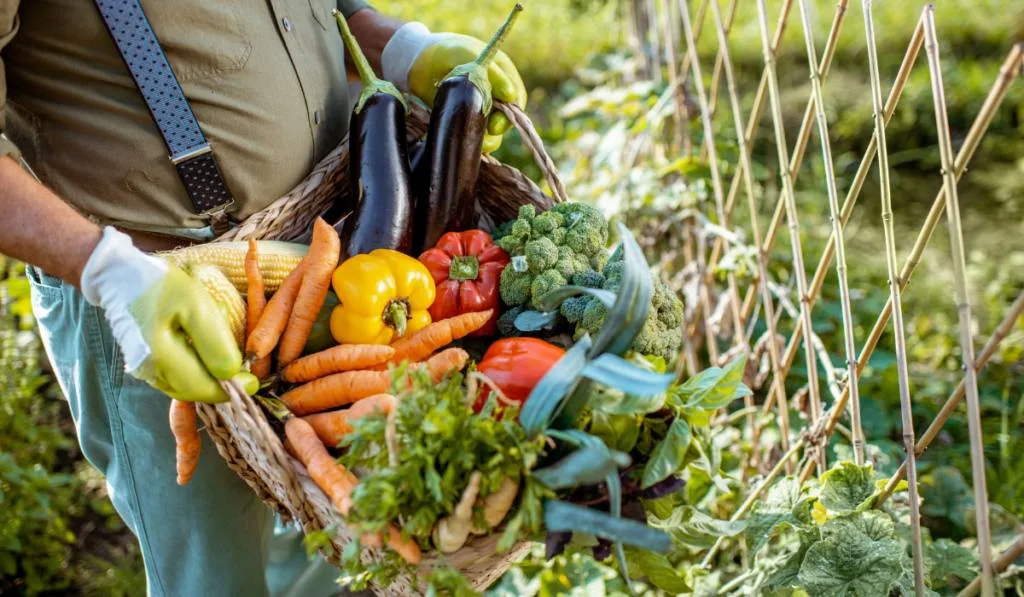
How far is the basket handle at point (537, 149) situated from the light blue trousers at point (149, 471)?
88 centimetres

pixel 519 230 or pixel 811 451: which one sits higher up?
pixel 519 230

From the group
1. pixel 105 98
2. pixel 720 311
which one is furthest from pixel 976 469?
pixel 105 98

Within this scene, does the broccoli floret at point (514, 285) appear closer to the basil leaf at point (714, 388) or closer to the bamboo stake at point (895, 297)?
the basil leaf at point (714, 388)

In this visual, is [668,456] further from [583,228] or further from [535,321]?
[583,228]

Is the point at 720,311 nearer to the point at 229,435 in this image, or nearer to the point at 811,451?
the point at 811,451

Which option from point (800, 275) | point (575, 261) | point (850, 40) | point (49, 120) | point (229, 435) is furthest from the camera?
point (850, 40)

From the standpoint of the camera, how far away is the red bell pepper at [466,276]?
168 centimetres

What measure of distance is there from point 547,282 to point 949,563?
1.06 meters

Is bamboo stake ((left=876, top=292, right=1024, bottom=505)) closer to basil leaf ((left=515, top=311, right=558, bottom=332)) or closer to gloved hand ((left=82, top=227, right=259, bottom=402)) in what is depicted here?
basil leaf ((left=515, top=311, right=558, bottom=332))

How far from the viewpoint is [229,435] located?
1.37m

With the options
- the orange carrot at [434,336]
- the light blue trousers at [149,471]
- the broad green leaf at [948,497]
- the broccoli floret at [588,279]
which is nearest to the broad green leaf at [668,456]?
the broccoli floret at [588,279]

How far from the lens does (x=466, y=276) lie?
167 centimetres

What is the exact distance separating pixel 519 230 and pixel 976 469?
899 mm

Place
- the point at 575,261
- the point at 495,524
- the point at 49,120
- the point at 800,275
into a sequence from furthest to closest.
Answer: the point at 800,275 → the point at 575,261 → the point at 49,120 → the point at 495,524
